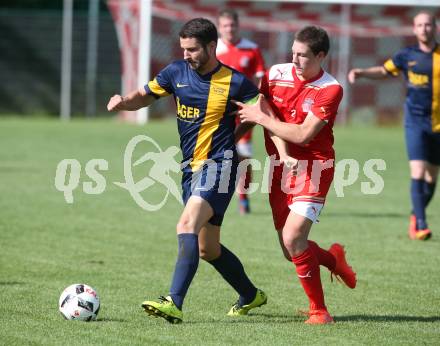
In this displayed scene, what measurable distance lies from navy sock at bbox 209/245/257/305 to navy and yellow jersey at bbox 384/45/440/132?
414cm

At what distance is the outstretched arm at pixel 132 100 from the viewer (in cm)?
610

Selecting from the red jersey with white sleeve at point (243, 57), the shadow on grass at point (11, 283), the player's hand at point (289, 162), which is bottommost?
the shadow on grass at point (11, 283)

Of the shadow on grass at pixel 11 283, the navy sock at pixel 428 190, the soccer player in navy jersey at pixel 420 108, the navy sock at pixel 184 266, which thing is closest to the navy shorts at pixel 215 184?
the navy sock at pixel 184 266

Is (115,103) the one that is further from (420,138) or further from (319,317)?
(420,138)

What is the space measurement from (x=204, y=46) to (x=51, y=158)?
1096 cm

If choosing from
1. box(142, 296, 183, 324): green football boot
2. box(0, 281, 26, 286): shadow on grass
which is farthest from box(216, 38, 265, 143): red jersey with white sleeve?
box(142, 296, 183, 324): green football boot

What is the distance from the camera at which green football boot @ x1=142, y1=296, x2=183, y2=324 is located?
5.54m

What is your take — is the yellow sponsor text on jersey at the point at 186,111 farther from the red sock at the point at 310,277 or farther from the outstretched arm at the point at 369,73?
the outstretched arm at the point at 369,73

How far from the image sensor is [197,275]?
754 centimetres

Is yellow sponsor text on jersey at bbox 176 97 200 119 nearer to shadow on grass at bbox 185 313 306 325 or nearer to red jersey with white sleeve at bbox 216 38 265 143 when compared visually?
shadow on grass at bbox 185 313 306 325

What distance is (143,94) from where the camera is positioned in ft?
20.3

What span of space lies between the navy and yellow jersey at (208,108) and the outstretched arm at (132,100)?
0.26 meters

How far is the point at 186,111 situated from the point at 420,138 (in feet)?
14.3

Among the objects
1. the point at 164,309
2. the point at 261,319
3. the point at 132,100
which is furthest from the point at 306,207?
the point at 132,100
